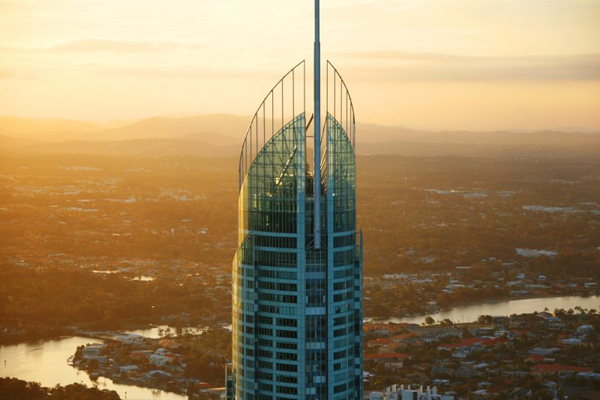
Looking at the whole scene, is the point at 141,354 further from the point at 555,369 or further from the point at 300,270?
the point at 300,270

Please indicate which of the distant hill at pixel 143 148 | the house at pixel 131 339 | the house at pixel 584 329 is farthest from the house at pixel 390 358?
the distant hill at pixel 143 148

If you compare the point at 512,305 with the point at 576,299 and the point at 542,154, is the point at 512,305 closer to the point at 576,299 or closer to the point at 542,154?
the point at 576,299

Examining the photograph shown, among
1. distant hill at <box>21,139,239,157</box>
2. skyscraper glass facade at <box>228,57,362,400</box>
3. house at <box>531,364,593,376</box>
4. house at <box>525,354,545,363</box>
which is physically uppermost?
distant hill at <box>21,139,239,157</box>

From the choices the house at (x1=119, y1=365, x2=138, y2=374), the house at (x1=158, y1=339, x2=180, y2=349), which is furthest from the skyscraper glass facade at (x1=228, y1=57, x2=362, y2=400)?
the house at (x1=158, y1=339, x2=180, y2=349)

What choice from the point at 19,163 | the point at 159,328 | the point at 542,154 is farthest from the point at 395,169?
the point at 159,328

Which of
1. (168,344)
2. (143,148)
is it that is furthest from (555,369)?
(143,148)

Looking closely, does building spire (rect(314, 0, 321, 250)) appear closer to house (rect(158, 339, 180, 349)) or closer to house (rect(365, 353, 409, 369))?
house (rect(365, 353, 409, 369))
